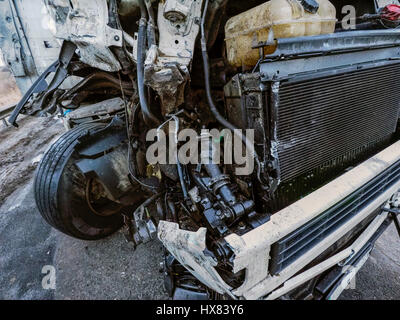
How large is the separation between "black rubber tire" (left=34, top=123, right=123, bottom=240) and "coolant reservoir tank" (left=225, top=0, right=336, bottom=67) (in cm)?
129

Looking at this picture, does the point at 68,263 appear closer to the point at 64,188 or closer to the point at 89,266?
the point at 89,266

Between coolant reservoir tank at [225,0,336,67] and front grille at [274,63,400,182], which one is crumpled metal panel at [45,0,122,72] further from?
front grille at [274,63,400,182]

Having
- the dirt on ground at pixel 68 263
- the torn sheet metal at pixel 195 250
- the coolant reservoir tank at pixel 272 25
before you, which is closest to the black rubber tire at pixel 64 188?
the dirt on ground at pixel 68 263

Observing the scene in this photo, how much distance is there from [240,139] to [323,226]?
0.71 metres

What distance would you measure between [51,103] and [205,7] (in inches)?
61.4

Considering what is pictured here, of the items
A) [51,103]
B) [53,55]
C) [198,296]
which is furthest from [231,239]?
[53,55]

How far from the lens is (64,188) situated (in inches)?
65.7

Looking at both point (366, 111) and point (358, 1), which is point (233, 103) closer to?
point (366, 111)

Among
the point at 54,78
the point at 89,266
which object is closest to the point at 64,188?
the point at 89,266

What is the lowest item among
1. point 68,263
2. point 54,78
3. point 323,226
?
point 68,263

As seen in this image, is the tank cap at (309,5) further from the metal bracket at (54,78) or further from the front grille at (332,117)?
the metal bracket at (54,78)

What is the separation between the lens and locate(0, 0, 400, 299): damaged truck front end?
1118 mm

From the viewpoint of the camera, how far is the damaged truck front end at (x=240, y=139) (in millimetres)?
1118

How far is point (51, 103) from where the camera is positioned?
190cm
